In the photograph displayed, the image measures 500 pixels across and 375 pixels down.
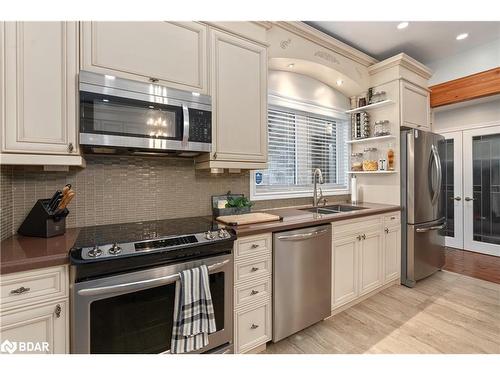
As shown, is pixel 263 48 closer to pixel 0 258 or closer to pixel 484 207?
pixel 0 258

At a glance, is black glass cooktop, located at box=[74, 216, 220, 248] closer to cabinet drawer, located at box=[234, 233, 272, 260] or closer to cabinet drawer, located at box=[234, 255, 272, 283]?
cabinet drawer, located at box=[234, 233, 272, 260]

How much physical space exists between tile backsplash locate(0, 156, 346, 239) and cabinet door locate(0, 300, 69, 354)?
51cm

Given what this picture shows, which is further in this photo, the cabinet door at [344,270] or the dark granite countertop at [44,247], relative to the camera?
the cabinet door at [344,270]

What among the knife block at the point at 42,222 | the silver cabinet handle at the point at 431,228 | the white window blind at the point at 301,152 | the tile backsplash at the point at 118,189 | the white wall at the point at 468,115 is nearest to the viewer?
the knife block at the point at 42,222

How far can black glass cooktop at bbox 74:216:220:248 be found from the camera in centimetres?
131

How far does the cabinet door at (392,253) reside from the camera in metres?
2.68

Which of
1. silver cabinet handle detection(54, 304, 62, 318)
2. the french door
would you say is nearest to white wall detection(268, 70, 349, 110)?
the french door

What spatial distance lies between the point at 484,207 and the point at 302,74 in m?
3.62

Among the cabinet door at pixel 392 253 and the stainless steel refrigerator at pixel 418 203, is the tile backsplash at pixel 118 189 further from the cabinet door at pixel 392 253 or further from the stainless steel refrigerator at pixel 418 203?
the stainless steel refrigerator at pixel 418 203

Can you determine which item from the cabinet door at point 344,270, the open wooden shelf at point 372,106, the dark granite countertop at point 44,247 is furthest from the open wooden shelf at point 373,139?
the dark granite countertop at point 44,247

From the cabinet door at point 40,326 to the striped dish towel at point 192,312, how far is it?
51cm

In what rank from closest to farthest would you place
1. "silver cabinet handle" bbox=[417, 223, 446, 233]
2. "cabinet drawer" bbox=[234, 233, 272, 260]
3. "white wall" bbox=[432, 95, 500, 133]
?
"cabinet drawer" bbox=[234, 233, 272, 260], "silver cabinet handle" bbox=[417, 223, 446, 233], "white wall" bbox=[432, 95, 500, 133]

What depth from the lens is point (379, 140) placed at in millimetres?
3127

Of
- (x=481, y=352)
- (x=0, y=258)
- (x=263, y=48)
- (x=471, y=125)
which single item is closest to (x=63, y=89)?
(x=0, y=258)
